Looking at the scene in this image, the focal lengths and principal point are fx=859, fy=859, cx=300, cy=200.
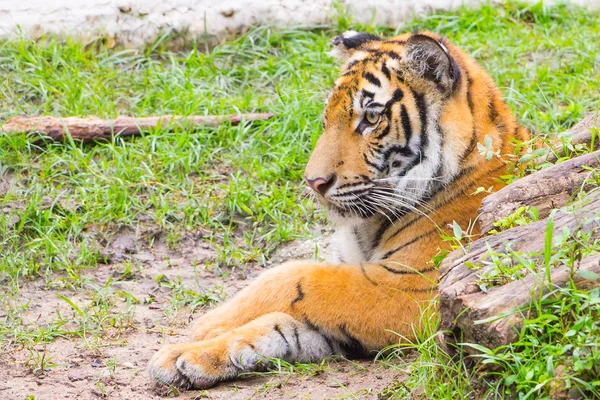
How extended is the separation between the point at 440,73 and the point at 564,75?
305 centimetres

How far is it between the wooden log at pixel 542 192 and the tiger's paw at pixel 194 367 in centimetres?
125

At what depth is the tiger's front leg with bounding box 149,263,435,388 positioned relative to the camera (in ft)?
12.2

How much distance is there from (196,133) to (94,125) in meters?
0.74

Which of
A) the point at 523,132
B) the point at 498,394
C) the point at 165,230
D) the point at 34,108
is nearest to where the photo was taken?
the point at 498,394

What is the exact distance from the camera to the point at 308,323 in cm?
392

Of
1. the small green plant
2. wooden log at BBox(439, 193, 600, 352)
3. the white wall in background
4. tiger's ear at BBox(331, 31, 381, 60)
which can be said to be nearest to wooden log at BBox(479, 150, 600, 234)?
the small green plant

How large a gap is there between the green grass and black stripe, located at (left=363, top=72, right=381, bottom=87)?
1667mm

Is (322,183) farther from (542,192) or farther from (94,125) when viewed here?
(94,125)

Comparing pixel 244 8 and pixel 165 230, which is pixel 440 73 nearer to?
pixel 165 230

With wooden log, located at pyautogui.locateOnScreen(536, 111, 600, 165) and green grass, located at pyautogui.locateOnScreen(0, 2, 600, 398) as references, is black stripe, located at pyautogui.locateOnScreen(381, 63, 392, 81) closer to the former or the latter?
wooden log, located at pyautogui.locateOnScreen(536, 111, 600, 165)

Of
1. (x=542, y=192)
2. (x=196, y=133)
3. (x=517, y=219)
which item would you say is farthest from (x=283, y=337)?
(x=196, y=133)

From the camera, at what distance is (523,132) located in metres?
4.39

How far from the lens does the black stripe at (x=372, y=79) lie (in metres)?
4.19

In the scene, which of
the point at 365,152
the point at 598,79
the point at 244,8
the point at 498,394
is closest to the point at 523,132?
the point at 365,152
